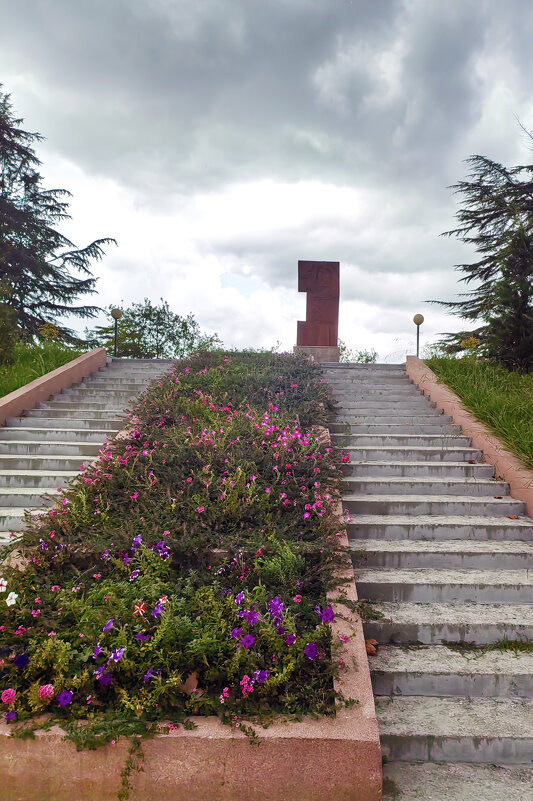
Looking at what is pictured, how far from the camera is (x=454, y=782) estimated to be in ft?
8.09

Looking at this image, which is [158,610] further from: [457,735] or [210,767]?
[457,735]

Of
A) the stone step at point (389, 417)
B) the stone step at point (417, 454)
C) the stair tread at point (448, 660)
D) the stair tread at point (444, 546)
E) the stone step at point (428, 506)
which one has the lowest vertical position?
the stair tread at point (448, 660)

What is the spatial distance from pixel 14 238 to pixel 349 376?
41.7 ft

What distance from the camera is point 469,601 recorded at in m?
3.66

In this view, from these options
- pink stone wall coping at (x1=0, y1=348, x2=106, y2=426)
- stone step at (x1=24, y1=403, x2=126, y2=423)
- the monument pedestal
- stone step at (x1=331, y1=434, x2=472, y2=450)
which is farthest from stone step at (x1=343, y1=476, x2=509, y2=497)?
the monument pedestal

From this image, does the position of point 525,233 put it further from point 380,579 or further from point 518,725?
point 518,725

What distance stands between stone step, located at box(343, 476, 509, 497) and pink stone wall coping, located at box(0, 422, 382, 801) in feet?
9.73

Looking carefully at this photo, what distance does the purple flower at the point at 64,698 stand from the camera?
235 centimetres

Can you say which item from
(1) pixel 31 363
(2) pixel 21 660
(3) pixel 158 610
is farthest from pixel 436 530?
(1) pixel 31 363

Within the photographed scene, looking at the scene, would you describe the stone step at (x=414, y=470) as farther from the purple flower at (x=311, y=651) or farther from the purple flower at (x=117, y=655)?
the purple flower at (x=117, y=655)

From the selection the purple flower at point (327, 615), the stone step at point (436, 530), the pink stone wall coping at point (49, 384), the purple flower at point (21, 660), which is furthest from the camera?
the pink stone wall coping at point (49, 384)

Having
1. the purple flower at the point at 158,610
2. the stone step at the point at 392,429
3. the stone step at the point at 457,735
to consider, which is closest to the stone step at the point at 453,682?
the stone step at the point at 457,735

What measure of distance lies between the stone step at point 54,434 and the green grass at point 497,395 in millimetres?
4779

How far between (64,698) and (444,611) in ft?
7.84
